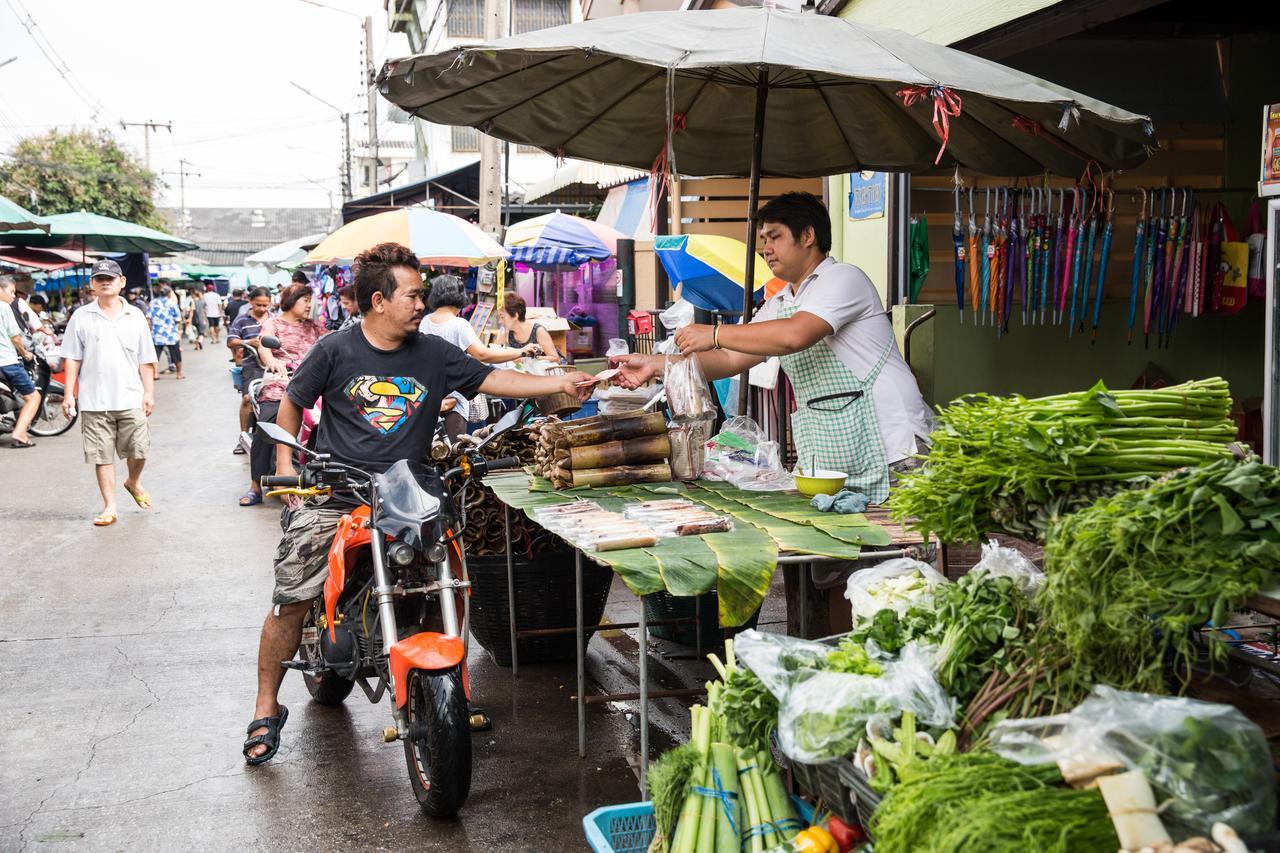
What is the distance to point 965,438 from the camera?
286cm

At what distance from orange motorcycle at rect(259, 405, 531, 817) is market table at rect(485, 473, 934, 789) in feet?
1.51

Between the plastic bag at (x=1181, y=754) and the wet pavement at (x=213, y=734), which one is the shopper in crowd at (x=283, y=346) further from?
the plastic bag at (x=1181, y=754)

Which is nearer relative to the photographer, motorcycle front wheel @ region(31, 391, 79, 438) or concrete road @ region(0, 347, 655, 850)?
concrete road @ region(0, 347, 655, 850)

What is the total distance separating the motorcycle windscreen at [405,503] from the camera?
4.43 m

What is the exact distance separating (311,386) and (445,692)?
4.92ft

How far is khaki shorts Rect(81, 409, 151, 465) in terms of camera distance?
10.1 metres

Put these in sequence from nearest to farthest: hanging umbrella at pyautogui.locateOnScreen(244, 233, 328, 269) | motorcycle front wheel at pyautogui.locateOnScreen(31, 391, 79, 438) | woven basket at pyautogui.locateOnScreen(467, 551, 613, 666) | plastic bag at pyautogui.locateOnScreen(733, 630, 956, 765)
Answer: plastic bag at pyautogui.locateOnScreen(733, 630, 956, 765) → woven basket at pyautogui.locateOnScreen(467, 551, 613, 666) → motorcycle front wheel at pyautogui.locateOnScreen(31, 391, 79, 438) → hanging umbrella at pyautogui.locateOnScreen(244, 233, 328, 269)

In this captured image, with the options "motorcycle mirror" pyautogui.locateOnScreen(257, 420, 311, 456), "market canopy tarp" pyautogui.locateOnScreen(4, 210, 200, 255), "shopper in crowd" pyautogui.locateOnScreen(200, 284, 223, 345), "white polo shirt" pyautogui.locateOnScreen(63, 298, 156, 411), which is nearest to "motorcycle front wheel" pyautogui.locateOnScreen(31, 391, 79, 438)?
"market canopy tarp" pyautogui.locateOnScreen(4, 210, 200, 255)

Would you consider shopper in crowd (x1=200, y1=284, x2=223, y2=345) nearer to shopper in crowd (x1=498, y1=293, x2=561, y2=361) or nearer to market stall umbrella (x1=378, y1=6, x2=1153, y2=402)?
shopper in crowd (x1=498, y1=293, x2=561, y2=361)

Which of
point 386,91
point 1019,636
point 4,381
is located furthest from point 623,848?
point 4,381

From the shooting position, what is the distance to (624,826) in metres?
3.59

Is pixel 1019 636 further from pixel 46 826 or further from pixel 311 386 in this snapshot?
pixel 46 826

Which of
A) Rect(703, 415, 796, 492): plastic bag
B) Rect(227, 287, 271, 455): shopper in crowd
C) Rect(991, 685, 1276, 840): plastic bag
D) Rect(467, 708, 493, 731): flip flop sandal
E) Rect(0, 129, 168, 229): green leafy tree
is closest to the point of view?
Rect(991, 685, 1276, 840): plastic bag

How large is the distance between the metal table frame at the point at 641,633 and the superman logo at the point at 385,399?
38.0 inches
